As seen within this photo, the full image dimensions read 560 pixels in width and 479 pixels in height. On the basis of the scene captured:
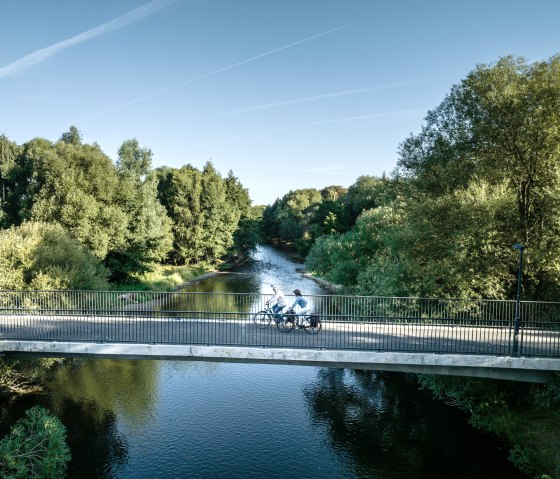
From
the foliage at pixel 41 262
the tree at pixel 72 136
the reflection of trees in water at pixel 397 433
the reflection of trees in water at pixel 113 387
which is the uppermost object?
the tree at pixel 72 136

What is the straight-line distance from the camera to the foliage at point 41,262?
2386cm

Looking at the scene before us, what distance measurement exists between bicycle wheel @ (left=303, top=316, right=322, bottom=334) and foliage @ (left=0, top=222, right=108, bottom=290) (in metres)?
14.4

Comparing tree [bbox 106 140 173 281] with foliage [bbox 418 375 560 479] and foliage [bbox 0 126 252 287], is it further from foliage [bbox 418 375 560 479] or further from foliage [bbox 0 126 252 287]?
foliage [bbox 418 375 560 479]

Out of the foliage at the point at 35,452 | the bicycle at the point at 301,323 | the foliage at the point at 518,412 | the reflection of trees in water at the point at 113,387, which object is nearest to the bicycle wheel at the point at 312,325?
the bicycle at the point at 301,323

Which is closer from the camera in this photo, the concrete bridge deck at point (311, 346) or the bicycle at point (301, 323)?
the concrete bridge deck at point (311, 346)

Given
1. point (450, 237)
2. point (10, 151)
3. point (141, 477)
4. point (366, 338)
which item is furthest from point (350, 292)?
point (10, 151)

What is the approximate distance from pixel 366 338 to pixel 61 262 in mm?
18131

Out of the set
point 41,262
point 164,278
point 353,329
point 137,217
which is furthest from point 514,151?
point 164,278

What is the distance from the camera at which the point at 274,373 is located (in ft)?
79.8

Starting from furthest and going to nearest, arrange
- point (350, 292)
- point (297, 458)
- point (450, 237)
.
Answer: point (350, 292) → point (450, 237) → point (297, 458)

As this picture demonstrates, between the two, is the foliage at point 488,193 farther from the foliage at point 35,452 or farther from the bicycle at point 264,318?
the foliage at point 35,452

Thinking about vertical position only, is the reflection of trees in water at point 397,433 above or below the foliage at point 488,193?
below

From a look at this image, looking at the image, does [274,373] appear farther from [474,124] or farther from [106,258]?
[106,258]

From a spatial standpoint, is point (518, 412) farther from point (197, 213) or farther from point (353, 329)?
point (197, 213)
